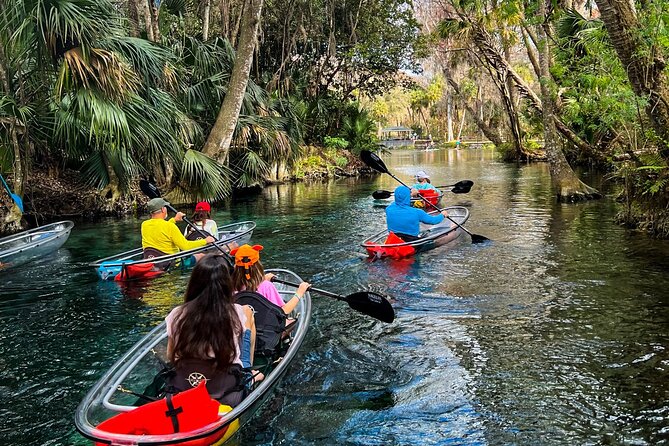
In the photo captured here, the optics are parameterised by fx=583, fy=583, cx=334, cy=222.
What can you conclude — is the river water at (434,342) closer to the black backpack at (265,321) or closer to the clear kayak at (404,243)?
the clear kayak at (404,243)

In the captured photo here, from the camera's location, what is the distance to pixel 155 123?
1379 cm

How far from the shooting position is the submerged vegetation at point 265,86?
1073 cm

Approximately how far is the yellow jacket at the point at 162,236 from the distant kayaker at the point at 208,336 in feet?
17.0

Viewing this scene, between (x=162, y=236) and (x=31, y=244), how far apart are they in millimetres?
3000

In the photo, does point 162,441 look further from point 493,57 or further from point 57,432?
point 493,57

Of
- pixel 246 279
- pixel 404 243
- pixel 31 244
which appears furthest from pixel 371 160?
pixel 246 279

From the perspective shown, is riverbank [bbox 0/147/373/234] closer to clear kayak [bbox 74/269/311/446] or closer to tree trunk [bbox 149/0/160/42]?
tree trunk [bbox 149/0/160/42]

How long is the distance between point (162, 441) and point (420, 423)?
209 cm

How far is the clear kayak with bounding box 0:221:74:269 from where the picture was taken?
9984 millimetres

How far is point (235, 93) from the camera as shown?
17.4 metres

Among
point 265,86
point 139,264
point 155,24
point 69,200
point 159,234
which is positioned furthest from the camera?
point 265,86

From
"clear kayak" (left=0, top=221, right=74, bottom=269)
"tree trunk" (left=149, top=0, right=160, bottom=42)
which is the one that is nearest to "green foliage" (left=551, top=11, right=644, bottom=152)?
"clear kayak" (left=0, top=221, right=74, bottom=269)

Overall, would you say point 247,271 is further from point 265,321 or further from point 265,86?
point 265,86

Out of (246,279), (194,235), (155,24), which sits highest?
(155,24)
